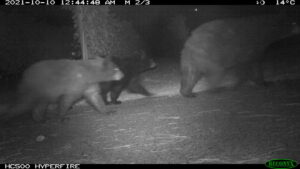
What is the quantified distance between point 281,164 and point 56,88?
6314mm

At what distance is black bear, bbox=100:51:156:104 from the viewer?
1091 cm

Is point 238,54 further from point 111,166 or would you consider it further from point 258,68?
point 111,166

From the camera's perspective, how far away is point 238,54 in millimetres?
11422

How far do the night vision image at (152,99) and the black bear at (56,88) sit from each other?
0.03 m

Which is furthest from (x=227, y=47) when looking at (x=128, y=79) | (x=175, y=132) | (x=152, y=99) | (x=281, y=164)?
(x=281, y=164)

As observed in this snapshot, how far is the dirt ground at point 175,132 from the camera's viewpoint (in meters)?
5.22

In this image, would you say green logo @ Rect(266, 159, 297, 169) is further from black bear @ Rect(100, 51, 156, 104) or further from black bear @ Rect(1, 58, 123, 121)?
black bear @ Rect(100, 51, 156, 104)

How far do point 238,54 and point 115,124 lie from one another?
5.36m

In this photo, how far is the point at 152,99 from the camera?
35.1 ft

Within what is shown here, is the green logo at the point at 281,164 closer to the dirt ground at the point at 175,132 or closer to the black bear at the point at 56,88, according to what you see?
the dirt ground at the point at 175,132

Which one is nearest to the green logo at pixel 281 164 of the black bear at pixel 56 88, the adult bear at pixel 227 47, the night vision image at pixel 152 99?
the night vision image at pixel 152 99

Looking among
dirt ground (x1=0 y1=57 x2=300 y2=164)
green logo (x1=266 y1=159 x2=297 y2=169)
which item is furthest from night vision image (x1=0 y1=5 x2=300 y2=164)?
green logo (x1=266 y1=159 x2=297 y2=169)

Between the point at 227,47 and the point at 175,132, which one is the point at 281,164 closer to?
the point at 175,132

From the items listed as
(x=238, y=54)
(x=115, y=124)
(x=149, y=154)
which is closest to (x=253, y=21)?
(x=238, y=54)
